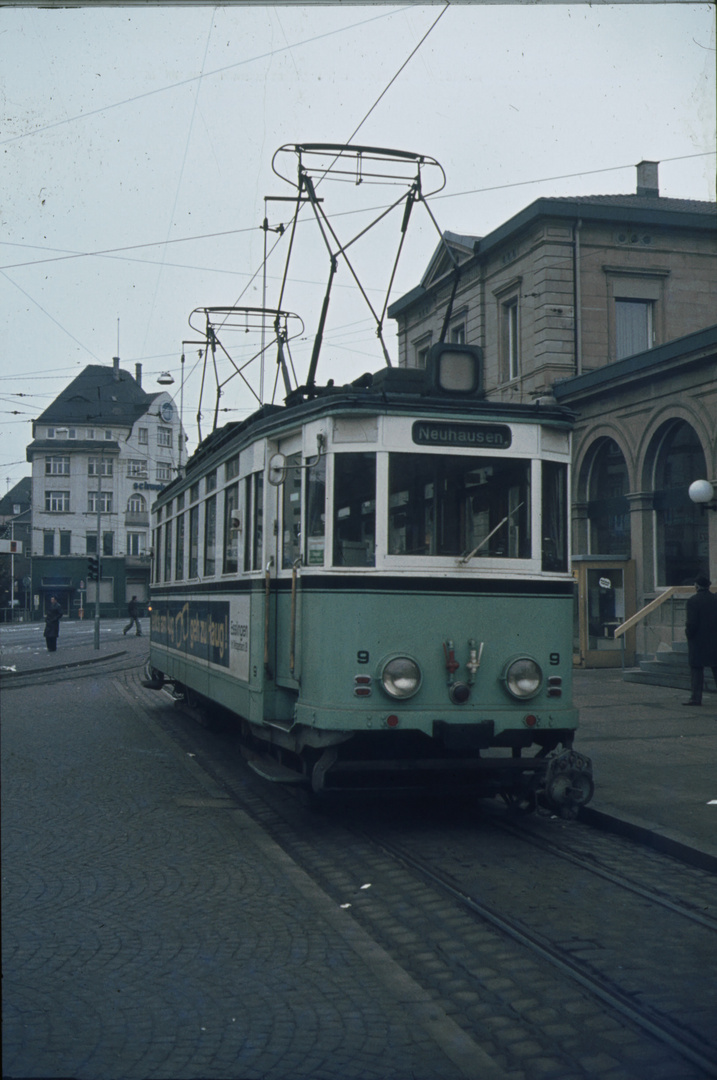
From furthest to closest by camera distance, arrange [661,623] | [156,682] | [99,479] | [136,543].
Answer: [136,543] → [99,479] → [661,623] → [156,682]

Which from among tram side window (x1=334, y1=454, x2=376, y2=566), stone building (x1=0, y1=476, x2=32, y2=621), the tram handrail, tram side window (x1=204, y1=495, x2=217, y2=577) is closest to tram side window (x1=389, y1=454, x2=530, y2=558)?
tram side window (x1=334, y1=454, x2=376, y2=566)

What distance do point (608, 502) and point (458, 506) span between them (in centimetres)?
1694

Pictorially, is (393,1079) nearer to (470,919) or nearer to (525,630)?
(470,919)

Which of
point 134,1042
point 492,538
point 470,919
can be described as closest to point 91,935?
point 134,1042

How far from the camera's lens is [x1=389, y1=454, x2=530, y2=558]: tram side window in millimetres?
7707

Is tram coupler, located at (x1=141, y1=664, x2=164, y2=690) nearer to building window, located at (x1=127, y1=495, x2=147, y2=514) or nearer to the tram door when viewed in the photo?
the tram door

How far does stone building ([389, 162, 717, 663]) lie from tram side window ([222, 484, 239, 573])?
1047cm

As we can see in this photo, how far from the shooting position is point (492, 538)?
7922 mm

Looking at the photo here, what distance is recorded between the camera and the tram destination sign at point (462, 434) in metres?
7.75

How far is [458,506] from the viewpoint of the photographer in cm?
784

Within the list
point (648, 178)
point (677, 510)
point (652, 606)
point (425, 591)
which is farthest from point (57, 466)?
point (425, 591)

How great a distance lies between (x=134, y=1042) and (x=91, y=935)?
121 centimetres

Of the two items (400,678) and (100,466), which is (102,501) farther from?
(400,678)

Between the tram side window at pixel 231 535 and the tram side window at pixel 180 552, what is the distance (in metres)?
3.07
